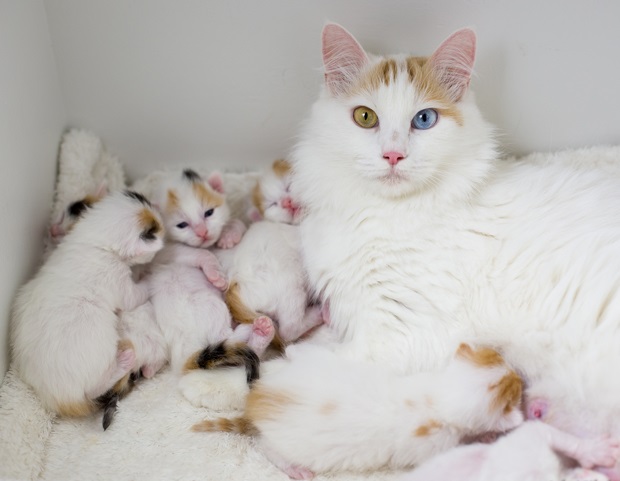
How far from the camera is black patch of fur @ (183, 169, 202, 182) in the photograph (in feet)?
7.56

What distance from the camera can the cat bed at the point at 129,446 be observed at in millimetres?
1654

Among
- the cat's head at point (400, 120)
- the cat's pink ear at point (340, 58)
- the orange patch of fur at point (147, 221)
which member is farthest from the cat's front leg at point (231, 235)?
the cat's pink ear at point (340, 58)

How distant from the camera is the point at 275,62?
2.25 meters

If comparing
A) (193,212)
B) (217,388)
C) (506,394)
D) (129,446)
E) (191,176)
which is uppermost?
(191,176)

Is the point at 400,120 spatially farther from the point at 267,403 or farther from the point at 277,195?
the point at 267,403

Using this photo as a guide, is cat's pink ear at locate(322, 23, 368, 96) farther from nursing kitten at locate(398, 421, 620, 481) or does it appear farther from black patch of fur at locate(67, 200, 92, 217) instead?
nursing kitten at locate(398, 421, 620, 481)

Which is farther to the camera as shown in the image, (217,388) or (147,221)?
(147,221)

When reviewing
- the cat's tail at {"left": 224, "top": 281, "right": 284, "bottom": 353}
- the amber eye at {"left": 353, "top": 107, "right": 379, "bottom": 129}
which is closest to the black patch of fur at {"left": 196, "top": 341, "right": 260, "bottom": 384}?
the cat's tail at {"left": 224, "top": 281, "right": 284, "bottom": 353}

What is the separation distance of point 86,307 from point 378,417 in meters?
0.95

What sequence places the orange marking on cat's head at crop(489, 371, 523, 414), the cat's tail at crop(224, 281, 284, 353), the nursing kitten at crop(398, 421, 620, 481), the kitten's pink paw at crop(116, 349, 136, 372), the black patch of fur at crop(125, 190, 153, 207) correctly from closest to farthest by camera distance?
the nursing kitten at crop(398, 421, 620, 481)
the orange marking on cat's head at crop(489, 371, 523, 414)
the kitten's pink paw at crop(116, 349, 136, 372)
the cat's tail at crop(224, 281, 284, 353)
the black patch of fur at crop(125, 190, 153, 207)

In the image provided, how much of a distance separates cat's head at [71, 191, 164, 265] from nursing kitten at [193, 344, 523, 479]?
0.71 meters

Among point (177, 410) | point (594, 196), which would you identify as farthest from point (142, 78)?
point (594, 196)

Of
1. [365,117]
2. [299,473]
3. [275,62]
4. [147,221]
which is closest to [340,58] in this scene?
[365,117]

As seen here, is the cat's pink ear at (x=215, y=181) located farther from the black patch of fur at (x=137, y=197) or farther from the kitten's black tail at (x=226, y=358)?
the kitten's black tail at (x=226, y=358)
